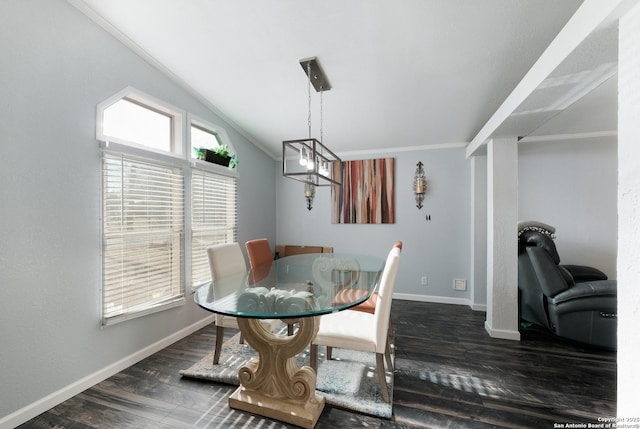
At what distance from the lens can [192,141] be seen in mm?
2936

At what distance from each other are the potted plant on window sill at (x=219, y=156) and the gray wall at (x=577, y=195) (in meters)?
4.06

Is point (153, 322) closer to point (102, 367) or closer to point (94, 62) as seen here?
point (102, 367)

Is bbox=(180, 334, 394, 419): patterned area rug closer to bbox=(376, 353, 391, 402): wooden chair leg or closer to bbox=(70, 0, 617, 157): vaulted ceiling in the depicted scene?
bbox=(376, 353, 391, 402): wooden chair leg

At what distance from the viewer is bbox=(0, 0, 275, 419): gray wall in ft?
4.96

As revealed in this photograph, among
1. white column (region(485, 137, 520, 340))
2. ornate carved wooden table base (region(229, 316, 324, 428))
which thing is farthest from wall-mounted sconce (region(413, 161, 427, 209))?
ornate carved wooden table base (region(229, 316, 324, 428))

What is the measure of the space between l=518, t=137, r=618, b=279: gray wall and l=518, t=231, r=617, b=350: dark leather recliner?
110 cm

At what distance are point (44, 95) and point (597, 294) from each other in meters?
4.60

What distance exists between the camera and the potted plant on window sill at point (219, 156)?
285 cm

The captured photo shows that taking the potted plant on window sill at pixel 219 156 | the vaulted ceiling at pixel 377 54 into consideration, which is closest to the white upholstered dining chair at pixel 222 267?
the potted plant on window sill at pixel 219 156

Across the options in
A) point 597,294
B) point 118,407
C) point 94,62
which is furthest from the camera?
point 597,294

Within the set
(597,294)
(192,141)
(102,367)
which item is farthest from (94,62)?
(597,294)

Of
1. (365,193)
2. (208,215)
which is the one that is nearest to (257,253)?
(208,215)

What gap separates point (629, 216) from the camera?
1.07 metres

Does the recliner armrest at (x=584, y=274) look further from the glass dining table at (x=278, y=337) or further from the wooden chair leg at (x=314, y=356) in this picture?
the wooden chair leg at (x=314, y=356)
